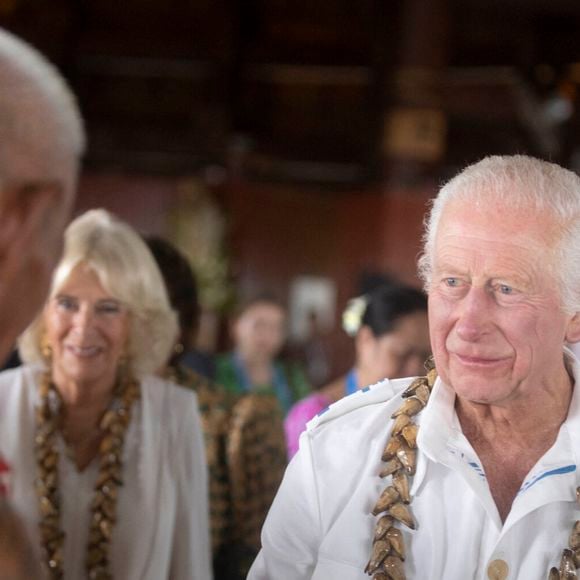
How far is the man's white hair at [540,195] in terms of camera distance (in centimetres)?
191

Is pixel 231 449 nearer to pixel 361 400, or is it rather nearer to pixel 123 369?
pixel 123 369

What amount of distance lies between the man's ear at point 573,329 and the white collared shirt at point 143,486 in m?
1.25

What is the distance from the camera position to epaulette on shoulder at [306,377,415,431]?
2119 mm

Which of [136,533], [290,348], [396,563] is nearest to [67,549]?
[136,533]

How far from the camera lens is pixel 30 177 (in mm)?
1186

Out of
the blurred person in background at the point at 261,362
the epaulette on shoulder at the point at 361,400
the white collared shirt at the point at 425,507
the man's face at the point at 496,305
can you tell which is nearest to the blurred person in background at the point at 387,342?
the epaulette on shoulder at the point at 361,400

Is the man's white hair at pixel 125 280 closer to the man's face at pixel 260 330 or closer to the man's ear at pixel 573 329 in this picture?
the man's ear at pixel 573 329

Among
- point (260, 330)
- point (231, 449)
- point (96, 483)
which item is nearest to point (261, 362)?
point (260, 330)

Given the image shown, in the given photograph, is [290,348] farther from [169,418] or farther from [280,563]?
[280,563]

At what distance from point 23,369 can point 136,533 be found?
21.0 inches

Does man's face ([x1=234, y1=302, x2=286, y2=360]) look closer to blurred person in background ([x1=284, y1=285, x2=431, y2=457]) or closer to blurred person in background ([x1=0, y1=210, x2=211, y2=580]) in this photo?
blurred person in background ([x1=284, y1=285, x2=431, y2=457])

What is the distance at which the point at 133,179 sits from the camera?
968 centimetres

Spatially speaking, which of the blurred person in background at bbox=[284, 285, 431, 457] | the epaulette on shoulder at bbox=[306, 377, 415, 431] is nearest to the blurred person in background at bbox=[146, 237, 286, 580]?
the blurred person in background at bbox=[284, 285, 431, 457]

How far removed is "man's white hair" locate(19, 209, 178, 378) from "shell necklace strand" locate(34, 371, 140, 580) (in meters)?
0.14
